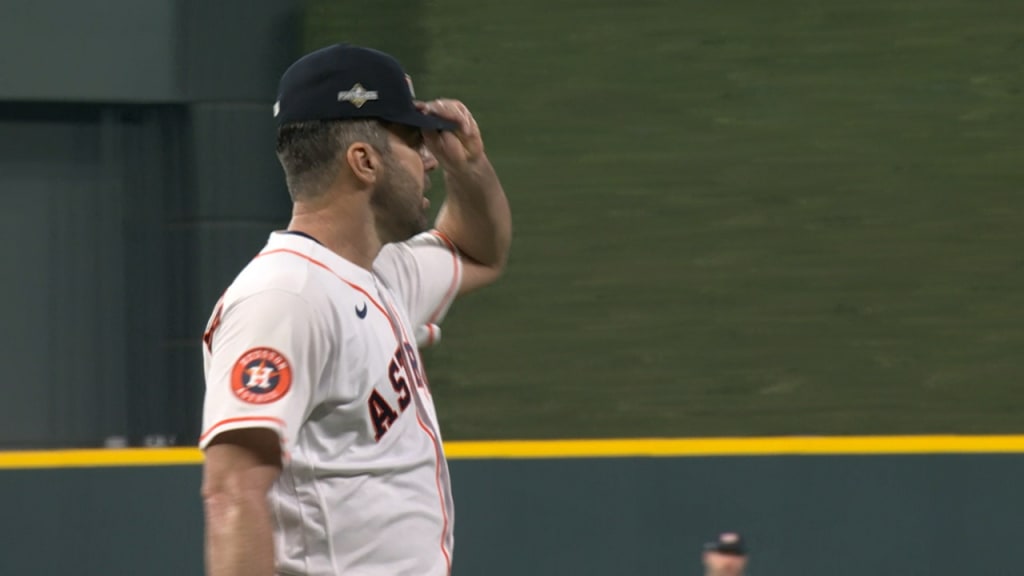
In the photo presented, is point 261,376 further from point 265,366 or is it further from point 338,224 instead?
point 338,224

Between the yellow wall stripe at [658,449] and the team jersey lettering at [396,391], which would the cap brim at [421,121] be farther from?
the yellow wall stripe at [658,449]

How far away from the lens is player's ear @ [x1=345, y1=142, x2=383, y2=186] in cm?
236

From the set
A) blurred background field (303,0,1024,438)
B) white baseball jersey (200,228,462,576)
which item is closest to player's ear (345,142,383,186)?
white baseball jersey (200,228,462,576)

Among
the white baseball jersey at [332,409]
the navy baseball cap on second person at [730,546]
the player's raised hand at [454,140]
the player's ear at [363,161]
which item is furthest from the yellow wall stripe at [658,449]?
the player's ear at [363,161]

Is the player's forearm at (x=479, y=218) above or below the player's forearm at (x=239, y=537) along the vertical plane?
above

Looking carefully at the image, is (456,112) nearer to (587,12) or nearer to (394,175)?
(394,175)

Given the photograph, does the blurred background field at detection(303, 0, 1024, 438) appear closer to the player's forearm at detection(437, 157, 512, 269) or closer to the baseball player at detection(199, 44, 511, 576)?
the player's forearm at detection(437, 157, 512, 269)

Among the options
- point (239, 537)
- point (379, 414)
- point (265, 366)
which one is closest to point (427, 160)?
point (379, 414)

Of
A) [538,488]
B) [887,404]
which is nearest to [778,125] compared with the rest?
[887,404]

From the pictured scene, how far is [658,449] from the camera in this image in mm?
6113

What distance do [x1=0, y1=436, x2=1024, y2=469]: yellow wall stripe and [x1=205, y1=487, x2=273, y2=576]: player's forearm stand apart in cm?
413

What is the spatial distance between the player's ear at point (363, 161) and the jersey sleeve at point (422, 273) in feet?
0.97

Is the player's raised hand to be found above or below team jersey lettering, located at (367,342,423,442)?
above

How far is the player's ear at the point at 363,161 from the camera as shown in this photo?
7.75 feet
